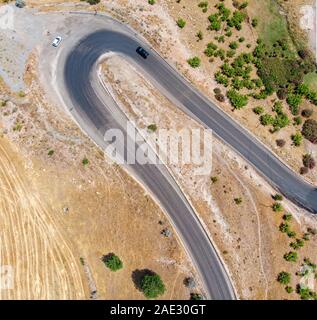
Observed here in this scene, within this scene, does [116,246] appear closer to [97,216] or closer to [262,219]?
[97,216]

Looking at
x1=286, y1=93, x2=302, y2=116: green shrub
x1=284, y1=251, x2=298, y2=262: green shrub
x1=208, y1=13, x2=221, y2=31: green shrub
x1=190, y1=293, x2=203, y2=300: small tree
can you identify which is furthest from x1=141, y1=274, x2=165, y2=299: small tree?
x1=208, y1=13, x2=221, y2=31: green shrub

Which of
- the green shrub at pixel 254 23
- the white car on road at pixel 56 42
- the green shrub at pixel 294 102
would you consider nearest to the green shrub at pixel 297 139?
the green shrub at pixel 294 102

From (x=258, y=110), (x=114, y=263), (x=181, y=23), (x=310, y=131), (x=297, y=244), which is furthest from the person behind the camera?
(x=181, y=23)

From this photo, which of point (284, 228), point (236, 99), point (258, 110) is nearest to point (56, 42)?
point (236, 99)

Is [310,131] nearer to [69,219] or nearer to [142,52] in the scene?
[142,52]

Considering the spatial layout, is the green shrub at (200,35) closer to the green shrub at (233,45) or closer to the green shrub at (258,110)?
the green shrub at (233,45)

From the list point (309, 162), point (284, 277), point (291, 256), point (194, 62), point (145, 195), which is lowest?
point (284, 277)
